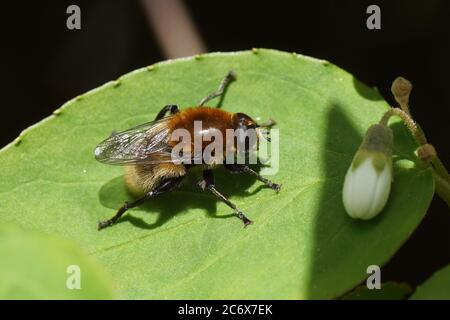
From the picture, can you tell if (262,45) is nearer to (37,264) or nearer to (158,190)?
(158,190)

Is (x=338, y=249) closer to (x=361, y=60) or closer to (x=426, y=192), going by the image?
(x=426, y=192)

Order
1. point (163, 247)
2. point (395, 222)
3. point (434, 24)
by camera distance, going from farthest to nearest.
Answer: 1. point (434, 24)
2. point (163, 247)
3. point (395, 222)

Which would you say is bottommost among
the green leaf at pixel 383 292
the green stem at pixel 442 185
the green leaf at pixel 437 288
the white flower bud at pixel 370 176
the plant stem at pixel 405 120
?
the green leaf at pixel 383 292

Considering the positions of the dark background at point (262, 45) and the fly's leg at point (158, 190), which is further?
the dark background at point (262, 45)

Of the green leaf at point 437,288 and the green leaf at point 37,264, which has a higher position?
the green leaf at point 37,264

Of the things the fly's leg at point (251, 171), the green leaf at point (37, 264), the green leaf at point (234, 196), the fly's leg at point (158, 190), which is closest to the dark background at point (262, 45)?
the green leaf at point (234, 196)

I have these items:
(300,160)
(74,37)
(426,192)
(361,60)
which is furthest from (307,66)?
(74,37)

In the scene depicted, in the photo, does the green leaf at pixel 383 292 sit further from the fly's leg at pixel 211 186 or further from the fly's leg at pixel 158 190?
the fly's leg at pixel 158 190

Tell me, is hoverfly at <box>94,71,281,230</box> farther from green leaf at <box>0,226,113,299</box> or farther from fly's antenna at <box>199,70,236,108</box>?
green leaf at <box>0,226,113,299</box>

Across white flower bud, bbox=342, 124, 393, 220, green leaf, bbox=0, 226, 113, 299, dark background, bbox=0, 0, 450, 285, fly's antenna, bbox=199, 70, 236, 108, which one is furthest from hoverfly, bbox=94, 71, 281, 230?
dark background, bbox=0, 0, 450, 285
